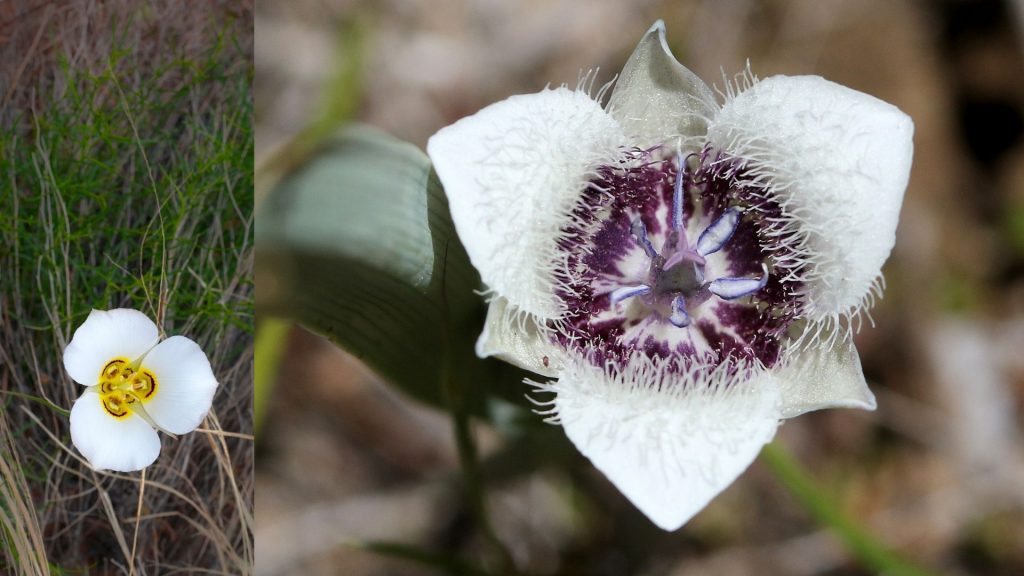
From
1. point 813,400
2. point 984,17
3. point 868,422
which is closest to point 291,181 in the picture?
point 813,400

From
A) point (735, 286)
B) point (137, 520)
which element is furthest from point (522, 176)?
point (137, 520)

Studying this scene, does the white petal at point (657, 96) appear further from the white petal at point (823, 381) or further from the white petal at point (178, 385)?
the white petal at point (178, 385)

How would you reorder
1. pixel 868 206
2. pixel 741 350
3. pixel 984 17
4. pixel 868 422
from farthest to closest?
1. pixel 984 17
2. pixel 868 422
3. pixel 741 350
4. pixel 868 206

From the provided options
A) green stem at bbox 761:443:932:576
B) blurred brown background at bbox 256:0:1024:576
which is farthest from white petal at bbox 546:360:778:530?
blurred brown background at bbox 256:0:1024:576

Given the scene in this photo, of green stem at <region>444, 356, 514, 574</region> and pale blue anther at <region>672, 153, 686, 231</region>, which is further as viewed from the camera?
green stem at <region>444, 356, 514, 574</region>

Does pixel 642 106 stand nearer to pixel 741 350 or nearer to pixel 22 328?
pixel 741 350

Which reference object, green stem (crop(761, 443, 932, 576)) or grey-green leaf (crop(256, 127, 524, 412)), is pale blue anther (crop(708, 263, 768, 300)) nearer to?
grey-green leaf (crop(256, 127, 524, 412))
